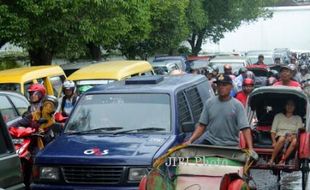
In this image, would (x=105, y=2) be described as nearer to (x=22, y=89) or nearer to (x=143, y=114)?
(x=22, y=89)

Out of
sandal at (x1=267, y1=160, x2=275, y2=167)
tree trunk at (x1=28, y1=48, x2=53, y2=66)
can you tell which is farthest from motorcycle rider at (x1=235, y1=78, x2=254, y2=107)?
tree trunk at (x1=28, y1=48, x2=53, y2=66)

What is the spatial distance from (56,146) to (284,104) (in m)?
4.14

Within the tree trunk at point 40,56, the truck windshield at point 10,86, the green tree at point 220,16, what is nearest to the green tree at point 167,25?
the green tree at point 220,16

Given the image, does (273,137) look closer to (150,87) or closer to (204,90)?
(204,90)

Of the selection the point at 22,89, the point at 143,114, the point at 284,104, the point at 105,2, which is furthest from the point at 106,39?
the point at 143,114

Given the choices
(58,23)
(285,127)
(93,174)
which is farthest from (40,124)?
(58,23)

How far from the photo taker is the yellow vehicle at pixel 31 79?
12.9 m

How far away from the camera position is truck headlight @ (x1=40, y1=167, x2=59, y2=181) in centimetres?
757

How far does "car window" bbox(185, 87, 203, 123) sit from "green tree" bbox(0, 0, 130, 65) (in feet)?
29.6

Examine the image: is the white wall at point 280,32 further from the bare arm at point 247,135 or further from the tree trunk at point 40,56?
the bare arm at point 247,135

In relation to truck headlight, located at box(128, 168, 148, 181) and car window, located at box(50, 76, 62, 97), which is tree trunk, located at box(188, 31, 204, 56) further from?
truck headlight, located at box(128, 168, 148, 181)

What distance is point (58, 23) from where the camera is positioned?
18859 millimetres

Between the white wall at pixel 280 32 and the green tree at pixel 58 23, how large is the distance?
148ft

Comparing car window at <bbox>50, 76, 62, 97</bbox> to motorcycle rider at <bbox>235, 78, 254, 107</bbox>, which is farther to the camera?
car window at <bbox>50, 76, 62, 97</bbox>
